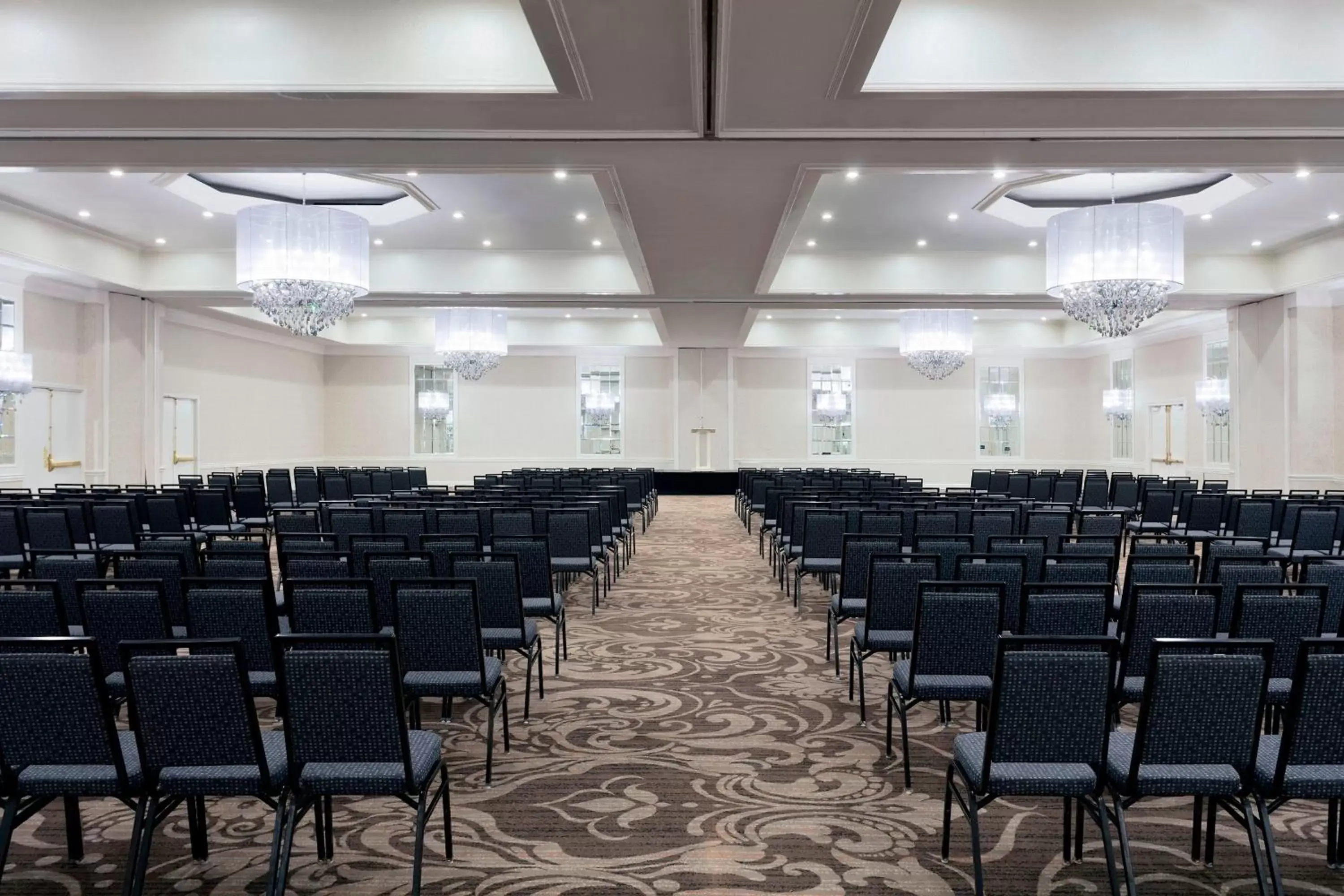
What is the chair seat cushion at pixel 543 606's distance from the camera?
17.6 ft

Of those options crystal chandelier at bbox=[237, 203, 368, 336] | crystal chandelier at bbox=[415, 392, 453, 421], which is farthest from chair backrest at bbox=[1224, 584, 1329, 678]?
crystal chandelier at bbox=[415, 392, 453, 421]

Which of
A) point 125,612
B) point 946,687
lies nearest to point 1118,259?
point 946,687

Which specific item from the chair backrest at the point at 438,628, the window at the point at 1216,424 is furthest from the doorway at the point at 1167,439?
the chair backrest at the point at 438,628

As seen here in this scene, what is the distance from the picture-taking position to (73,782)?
2666 millimetres

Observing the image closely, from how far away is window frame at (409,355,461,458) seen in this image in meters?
22.8

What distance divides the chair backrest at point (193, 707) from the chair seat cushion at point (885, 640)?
9.22ft

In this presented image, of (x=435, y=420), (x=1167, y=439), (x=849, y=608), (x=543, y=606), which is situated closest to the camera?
(x=849, y=608)

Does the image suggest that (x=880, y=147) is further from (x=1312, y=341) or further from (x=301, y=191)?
(x=1312, y=341)

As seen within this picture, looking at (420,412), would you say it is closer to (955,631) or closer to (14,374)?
(14,374)

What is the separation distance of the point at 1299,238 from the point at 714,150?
11273 mm

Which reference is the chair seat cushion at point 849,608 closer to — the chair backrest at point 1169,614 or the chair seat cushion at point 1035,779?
the chair backrest at point 1169,614

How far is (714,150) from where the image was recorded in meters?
7.04

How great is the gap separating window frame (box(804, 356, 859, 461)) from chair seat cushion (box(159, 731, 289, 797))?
69.2ft

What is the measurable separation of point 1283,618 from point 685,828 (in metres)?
2.62
